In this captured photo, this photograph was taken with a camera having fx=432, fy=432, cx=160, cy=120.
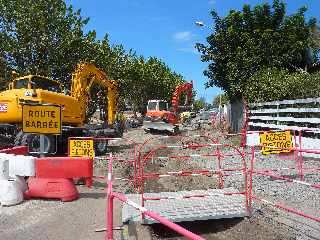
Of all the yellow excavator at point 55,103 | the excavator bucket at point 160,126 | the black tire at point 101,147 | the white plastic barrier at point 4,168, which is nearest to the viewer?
the white plastic barrier at point 4,168

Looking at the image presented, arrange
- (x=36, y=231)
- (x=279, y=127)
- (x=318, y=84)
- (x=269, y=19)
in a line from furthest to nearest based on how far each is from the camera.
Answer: (x=269, y=19)
(x=279, y=127)
(x=318, y=84)
(x=36, y=231)

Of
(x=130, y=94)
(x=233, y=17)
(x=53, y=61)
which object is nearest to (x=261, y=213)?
(x=233, y=17)

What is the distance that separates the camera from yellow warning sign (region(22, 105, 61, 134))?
337 inches

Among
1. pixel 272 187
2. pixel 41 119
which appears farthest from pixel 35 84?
pixel 272 187

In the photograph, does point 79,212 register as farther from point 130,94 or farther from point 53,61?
point 130,94

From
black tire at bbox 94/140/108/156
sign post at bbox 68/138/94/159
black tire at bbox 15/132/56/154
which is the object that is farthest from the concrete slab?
black tire at bbox 94/140/108/156

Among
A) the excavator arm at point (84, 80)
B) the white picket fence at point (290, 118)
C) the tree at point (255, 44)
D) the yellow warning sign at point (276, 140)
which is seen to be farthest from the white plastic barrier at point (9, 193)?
the tree at point (255, 44)

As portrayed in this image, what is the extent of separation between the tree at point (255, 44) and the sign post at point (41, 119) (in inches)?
729

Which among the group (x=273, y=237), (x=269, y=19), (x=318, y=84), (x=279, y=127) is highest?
(x=269, y=19)

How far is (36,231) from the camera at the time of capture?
661 cm

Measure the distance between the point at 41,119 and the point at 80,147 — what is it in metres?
4.11

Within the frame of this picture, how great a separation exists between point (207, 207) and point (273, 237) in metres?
1.36

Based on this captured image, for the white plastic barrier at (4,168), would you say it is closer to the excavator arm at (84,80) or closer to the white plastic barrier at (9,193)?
the white plastic barrier at (9,193)

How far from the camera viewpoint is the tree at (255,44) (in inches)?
1052
